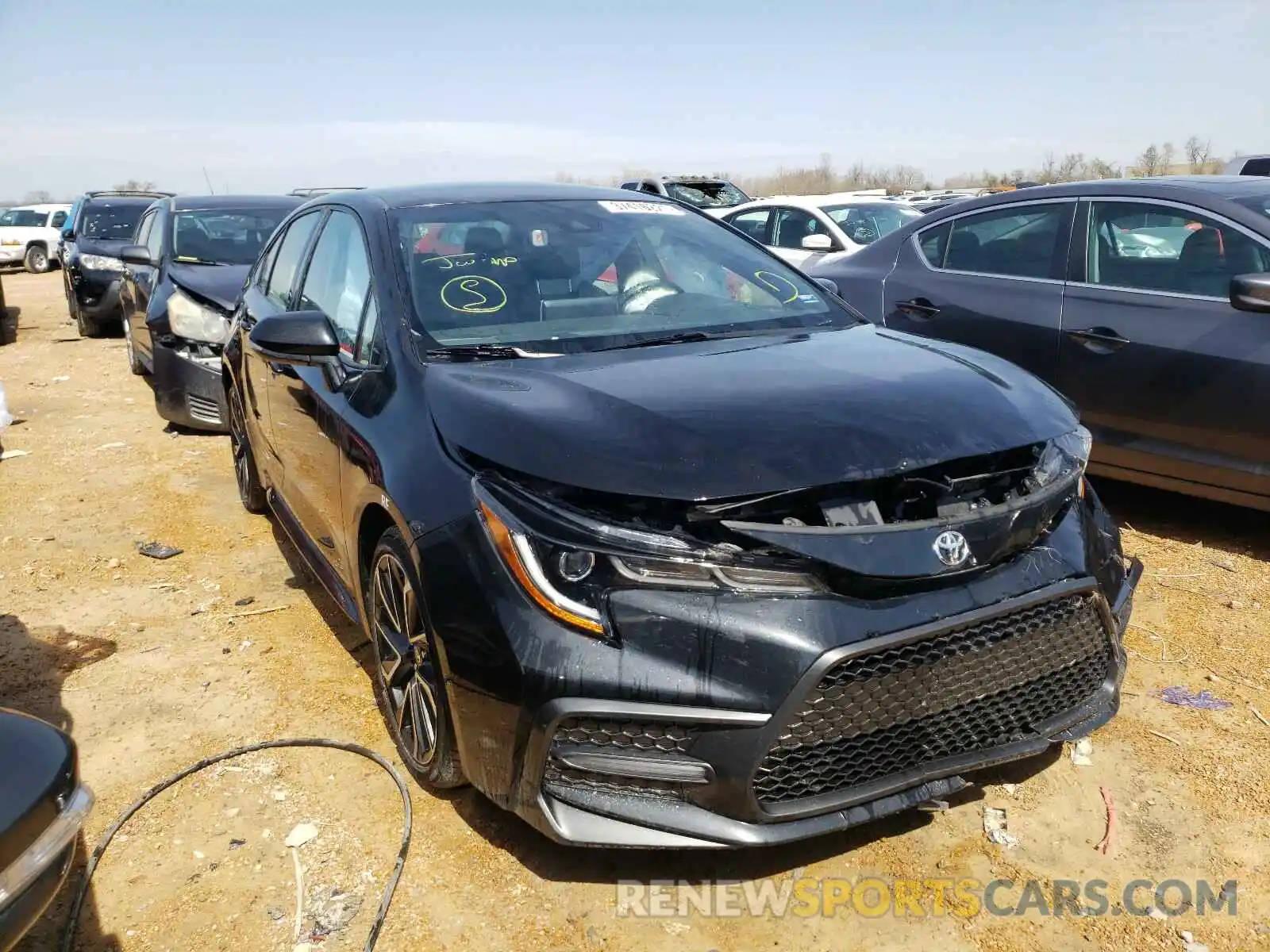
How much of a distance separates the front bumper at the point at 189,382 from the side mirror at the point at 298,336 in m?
3.71

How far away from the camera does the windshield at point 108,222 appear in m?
13.4

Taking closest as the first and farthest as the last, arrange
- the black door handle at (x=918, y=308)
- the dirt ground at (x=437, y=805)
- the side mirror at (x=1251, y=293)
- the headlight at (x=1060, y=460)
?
the dirt ground at (x=437, y=805)
the headlight at (x=1060, y=460)
the side mirror at (x=1251, y=293)
the black door handle at (x=918, y=308)

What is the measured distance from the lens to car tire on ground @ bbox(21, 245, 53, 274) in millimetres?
25281

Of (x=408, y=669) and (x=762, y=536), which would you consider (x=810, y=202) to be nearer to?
(x=408, y=669)

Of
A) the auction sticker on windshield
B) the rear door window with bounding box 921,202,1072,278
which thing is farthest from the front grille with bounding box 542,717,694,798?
the rear door window with bounding box 921,202,1072,278

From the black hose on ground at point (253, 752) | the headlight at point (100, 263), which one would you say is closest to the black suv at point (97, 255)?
the headlight at point (100, 263)

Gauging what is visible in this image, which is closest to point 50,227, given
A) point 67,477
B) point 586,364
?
point 67,477

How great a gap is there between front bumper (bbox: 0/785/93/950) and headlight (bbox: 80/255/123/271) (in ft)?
39.8

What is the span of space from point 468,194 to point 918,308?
2686 mm

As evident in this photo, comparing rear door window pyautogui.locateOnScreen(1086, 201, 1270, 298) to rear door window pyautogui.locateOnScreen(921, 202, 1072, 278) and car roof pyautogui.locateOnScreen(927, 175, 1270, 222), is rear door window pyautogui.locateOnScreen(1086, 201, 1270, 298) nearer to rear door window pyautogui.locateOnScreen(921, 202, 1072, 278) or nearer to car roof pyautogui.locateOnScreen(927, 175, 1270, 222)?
car roof pyautogui.locateOnScreen(927, 175, 1270, 222)

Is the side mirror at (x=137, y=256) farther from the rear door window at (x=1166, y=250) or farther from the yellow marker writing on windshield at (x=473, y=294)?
the rear door window at (x=1166, y=250)

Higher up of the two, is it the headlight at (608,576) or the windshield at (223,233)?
the windshield at (223,233)

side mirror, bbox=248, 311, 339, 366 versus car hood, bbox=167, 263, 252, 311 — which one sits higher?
side mirror, bbox=248, 311, 339, 366

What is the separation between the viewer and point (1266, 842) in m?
2.54
